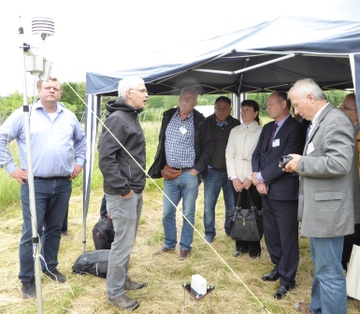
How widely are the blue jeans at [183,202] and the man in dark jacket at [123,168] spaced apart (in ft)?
3.19

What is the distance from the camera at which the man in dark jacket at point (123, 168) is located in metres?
2.47

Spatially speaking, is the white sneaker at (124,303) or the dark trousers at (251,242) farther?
the dark trousers at (251,242)

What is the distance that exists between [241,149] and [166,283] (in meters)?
1.41

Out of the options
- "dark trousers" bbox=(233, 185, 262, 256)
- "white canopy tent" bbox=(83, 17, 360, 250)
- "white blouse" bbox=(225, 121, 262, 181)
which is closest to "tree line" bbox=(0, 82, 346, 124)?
"white canopy tent" bbox=(83, 17, 360, 250)

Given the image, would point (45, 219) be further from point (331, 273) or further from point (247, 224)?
point (331, 273)

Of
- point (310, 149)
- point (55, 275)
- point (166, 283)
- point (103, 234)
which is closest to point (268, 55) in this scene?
point (310, 149)

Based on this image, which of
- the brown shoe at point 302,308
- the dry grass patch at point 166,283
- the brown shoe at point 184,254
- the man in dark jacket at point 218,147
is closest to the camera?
the brown shoe at point 302,308

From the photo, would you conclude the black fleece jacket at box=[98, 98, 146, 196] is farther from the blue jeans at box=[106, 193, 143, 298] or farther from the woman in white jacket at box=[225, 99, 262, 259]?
the woman in white jacket at box=[225, 99, 262, 259]

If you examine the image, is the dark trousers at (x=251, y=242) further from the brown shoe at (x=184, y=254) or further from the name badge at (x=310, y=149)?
the name badge at (x=310, y=149)

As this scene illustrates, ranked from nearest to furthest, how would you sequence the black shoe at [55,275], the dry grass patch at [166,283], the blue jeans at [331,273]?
1. the blue jeans at [331,273]
2. the dry grass patch at [166,283]
3. the black shoe at [55,275]

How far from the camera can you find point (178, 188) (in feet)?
12.3

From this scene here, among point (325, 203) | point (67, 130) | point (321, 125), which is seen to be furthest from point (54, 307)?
point (321, 125)

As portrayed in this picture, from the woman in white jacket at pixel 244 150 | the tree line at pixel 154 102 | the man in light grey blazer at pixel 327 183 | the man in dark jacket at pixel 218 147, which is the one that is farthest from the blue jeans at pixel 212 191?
the tree line at pixel 154 102

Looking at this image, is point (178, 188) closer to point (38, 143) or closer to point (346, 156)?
point (38, 143)
